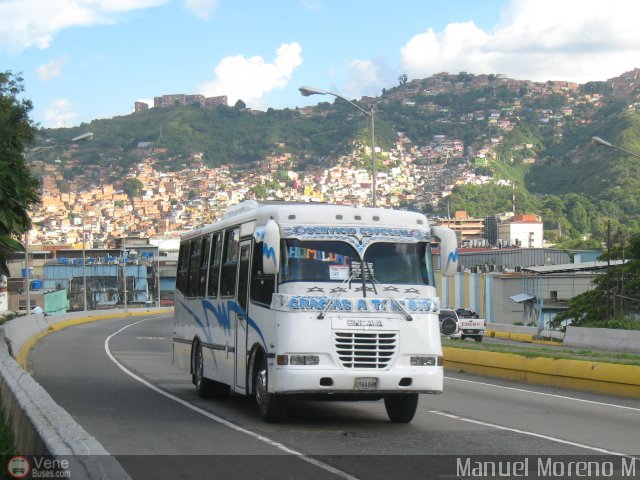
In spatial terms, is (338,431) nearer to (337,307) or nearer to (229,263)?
(337,307)

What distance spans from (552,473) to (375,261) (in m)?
4.52

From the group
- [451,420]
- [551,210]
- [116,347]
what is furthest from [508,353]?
[551,210]

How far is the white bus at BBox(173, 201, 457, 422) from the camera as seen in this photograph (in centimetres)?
1350

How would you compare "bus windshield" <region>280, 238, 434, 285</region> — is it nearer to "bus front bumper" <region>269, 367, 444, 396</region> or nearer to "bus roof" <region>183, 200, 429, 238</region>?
"bus roof" <region>183, 200, 429, 238</region>

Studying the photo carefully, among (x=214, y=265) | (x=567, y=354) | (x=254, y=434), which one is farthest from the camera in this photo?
(x=567, y=354)

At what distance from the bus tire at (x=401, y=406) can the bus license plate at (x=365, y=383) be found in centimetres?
80

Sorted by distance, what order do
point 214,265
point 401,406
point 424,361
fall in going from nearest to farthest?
point 424,361 → point 401,406 → point 214,265

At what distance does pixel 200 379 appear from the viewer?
17969 mm

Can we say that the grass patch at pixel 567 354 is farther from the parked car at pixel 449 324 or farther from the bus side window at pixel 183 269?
the parked car at pixel 449 324

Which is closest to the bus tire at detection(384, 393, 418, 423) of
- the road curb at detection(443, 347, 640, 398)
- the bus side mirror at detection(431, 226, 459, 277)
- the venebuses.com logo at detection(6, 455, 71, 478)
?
the bus side mirror at detection(431, 226, 459, 277)

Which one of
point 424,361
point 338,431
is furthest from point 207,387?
point 424,361

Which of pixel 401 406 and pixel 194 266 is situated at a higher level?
pixel 194 266

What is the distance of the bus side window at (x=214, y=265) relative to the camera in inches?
683

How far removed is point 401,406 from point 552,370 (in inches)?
309
